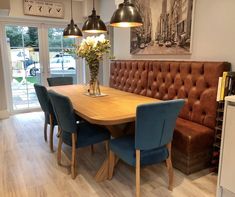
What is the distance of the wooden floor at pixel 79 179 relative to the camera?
2.12 metres

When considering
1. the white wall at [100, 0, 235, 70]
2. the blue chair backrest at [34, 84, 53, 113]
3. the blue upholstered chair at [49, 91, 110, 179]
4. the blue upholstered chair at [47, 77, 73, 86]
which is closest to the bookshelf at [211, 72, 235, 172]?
the white wall at [100, 0, 235, 70]

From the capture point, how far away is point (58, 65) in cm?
542

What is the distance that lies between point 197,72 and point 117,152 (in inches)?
55.2

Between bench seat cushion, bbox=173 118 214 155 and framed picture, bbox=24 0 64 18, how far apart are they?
3979 mm

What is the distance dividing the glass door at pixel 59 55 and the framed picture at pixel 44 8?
363 mm

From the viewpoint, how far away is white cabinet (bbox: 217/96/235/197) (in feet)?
5.94

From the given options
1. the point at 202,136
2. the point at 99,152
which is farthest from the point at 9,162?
the point at 202,136

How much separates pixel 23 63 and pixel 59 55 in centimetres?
86

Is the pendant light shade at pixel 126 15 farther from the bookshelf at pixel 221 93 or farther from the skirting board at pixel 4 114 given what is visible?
the skirting board at pixel 4 114

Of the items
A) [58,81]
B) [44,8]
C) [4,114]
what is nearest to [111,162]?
[58,81]

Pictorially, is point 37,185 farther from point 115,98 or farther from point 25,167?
point 115,98

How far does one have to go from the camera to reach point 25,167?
8.50 ft

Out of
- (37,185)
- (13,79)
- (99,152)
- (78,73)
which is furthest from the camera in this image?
(78,73)

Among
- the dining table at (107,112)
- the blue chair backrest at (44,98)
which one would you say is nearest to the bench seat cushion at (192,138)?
the dining table at (107,112)
